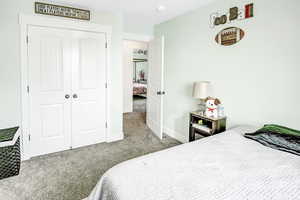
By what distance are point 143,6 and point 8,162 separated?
2856 millimetres

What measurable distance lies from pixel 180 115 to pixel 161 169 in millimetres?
2275

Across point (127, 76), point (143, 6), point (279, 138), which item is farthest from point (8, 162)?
point (127, 76)

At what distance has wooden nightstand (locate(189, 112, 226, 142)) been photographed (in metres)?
2.43

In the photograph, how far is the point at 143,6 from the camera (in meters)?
2.90

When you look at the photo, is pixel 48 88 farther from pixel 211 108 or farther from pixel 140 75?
pixel 140 75

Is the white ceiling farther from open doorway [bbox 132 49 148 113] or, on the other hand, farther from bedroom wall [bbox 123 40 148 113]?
open doorway [bbox 132 49 148 113]

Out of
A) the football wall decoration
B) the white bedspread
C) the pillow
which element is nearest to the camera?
the white bedspread

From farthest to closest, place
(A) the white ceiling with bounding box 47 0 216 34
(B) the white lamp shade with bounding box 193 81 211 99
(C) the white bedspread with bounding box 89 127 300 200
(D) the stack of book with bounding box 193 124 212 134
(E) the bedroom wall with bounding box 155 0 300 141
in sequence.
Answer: (A) the white ceiling with bounding box 47 0 216 34 → (B) the white lamp shade with bounding box 193 81 211 99 → (D) the stack of book with bounding box 193 124 212 134 → (E) the bedroom wall with bounding box 155 0 300 141 → (C) the white bedspread with bounding box 89 127 300 200

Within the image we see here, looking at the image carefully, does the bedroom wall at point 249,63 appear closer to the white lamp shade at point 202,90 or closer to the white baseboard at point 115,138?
the white lamp shade at point 202,90

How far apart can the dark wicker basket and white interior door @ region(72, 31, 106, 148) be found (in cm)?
90

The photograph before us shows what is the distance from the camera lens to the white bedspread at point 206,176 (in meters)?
1.01

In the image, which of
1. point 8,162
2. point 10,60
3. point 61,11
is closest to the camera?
point 8,162

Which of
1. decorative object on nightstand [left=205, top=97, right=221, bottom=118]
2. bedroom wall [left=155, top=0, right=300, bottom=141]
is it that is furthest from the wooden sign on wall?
decorative object on nightstand [left=205, top=97, right=221, bottom=118]

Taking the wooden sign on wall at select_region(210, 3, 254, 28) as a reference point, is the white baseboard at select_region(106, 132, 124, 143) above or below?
below
